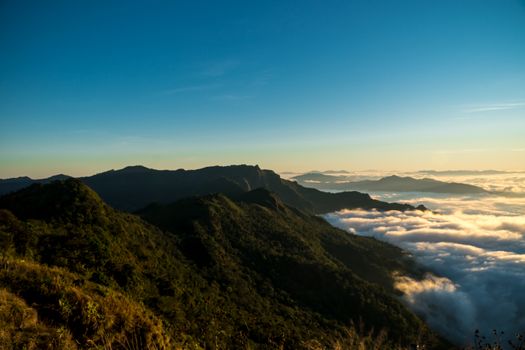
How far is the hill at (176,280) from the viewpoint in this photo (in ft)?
31.1

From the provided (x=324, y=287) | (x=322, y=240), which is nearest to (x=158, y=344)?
(x=324, y=287)

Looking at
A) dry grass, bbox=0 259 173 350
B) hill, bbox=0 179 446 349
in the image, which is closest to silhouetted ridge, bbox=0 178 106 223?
hill, bbox=0 179 446 349

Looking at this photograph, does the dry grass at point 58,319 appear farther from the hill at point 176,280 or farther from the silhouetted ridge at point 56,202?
the silhouetted ridge at point 56,202

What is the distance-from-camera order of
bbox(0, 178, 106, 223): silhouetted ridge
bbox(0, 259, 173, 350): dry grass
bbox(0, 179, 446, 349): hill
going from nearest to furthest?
bbox(0, 259, 173, 350): dry grass → bbox(0, 179, 446, 349): hill → bbox(0, 178, 106, 223): silhouetted ridge

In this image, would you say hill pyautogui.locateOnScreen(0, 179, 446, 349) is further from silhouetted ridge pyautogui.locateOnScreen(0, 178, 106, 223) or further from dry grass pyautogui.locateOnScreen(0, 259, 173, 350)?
silhouetted ridge pyautogui.locateOnScreen(0, 178, 106, 223)

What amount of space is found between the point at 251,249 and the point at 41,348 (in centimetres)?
8401

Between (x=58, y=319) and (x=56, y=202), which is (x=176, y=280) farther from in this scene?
(x=58, y=319)

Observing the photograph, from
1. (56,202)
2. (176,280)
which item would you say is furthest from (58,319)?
(56,202)

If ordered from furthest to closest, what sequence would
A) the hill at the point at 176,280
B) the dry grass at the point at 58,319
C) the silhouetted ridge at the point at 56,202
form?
1. the silhouetted ridge at the point at 56,202
2. the hill at the point at 176,280
3. the dry grass at the point at 58,319

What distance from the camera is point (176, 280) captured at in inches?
1736

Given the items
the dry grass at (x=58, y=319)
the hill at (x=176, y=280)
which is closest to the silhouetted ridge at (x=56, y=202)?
the hill at (x=176, y=280)

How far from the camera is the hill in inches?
373

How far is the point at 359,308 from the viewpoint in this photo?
78812 millimetres

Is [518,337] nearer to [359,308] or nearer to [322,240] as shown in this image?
[359,308]
